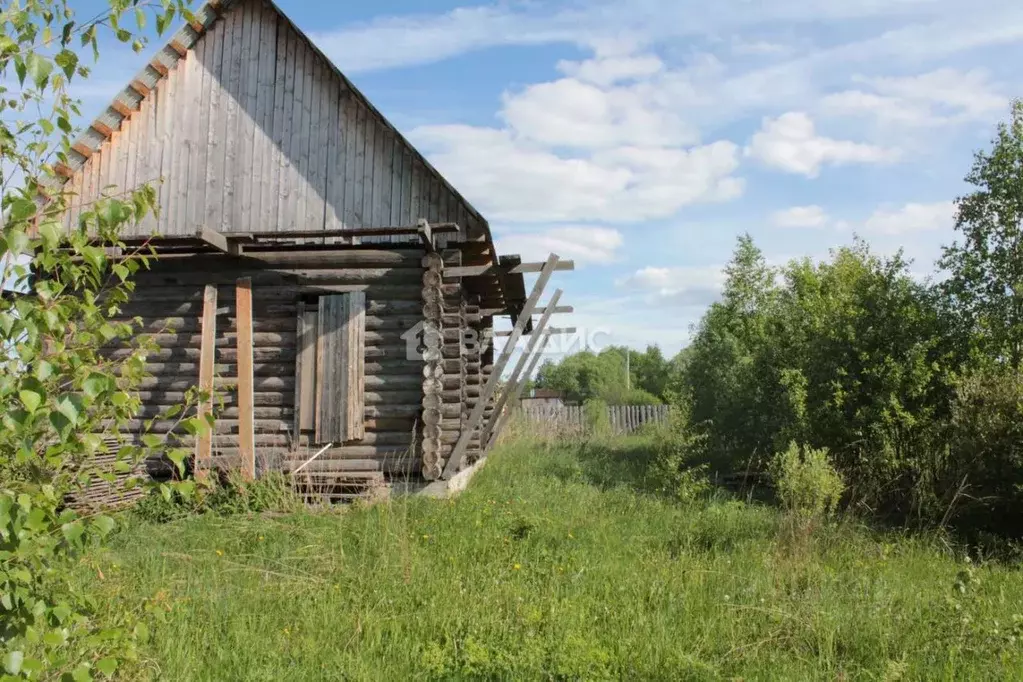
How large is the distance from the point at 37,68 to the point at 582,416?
Result: 82.1 ft

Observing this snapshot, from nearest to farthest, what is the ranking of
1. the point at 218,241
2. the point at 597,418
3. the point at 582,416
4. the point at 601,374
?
1. the point at 218,241
2. the point at 597,418
3. the point at 582,416
4. the point at 601,374

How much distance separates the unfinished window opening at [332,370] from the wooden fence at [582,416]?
1277cm

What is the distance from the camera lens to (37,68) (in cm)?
231

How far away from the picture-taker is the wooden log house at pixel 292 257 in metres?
10.4

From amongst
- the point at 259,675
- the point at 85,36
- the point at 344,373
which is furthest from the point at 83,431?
the point at 344,373

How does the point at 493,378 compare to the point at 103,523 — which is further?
the point at 493,378

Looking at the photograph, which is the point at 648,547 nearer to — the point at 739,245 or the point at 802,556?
the point at 802,556

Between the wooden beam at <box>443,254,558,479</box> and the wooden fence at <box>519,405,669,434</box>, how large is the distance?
12200mm

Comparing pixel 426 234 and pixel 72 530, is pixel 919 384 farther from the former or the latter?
pixel 72 530

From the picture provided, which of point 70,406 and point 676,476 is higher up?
point 70,406

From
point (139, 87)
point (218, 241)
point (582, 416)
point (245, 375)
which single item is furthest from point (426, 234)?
point (582, 416)

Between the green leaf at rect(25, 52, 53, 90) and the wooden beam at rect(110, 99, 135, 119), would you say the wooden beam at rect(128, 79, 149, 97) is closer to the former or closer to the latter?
the wooden beam at rect(110, 99, 135, 119)

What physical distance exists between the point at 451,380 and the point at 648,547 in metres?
3.87

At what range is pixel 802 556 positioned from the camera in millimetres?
7020
